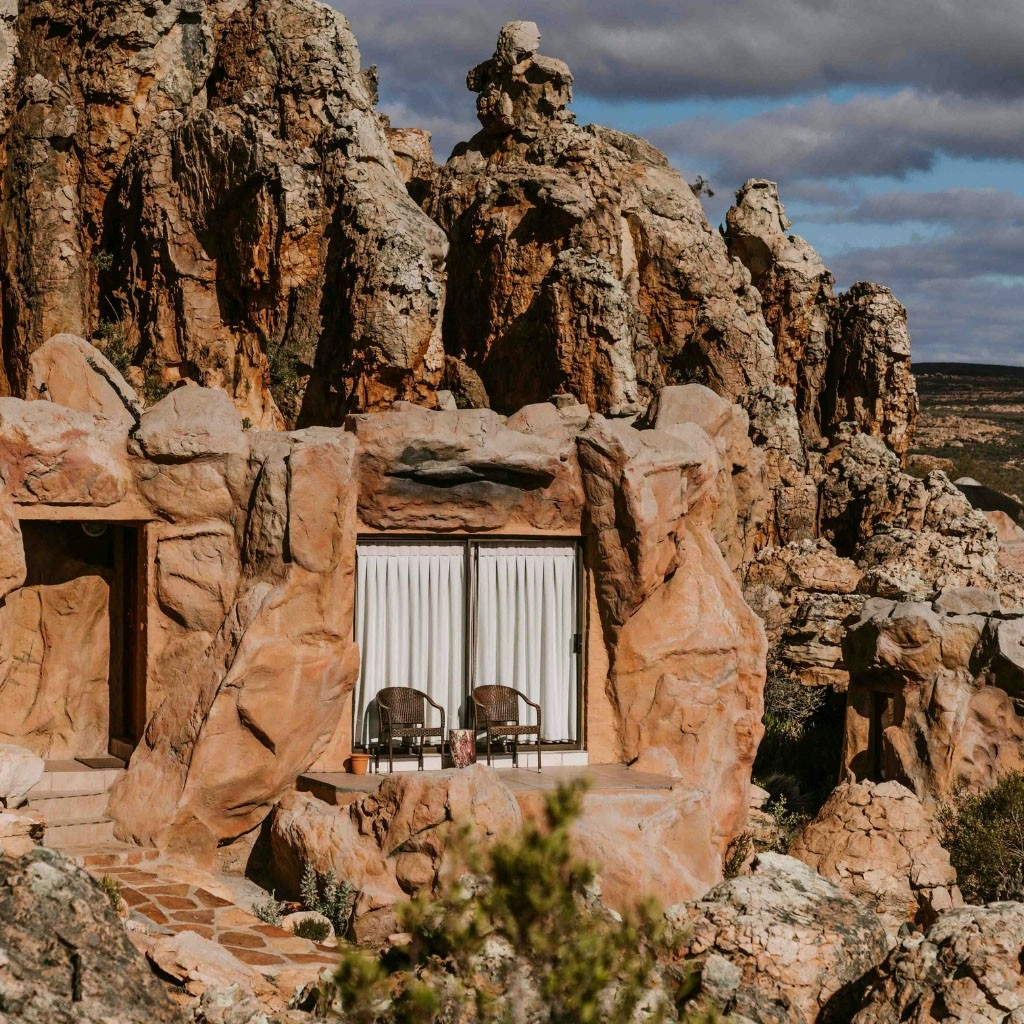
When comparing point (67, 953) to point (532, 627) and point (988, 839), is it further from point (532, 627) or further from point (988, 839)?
point (988, 839)

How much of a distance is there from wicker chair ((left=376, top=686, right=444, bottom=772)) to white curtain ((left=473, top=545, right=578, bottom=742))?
0.77m

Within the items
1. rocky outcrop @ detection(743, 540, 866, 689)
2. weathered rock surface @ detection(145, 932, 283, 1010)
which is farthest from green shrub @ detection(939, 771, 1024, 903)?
weathered rock surface @ detection(145, 932, 283, 1010)

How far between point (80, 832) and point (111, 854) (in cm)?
51

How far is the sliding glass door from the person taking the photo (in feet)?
45.7

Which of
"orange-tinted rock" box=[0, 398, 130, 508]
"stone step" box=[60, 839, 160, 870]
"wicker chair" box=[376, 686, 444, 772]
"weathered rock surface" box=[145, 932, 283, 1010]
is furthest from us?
"wicker chair" box=[376, 686, 444, 772]

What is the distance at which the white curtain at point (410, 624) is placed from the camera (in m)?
13.9

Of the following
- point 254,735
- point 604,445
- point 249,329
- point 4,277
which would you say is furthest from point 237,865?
point 4,277

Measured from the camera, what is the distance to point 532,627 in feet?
47.2

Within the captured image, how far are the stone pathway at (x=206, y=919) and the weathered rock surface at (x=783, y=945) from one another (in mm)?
2664

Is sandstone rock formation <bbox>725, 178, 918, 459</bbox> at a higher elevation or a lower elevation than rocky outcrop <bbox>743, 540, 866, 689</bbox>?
higher

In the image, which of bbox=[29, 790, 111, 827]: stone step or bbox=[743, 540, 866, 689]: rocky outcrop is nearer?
bbox=[29, 790, 111, 827]: stone step

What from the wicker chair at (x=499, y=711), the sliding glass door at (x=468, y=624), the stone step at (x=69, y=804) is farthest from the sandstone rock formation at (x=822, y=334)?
the stone step at (x=69, y=804)

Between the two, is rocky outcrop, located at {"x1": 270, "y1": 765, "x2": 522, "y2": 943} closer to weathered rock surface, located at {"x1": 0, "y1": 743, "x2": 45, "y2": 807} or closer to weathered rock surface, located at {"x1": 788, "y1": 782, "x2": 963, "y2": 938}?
weathered rock surface, located at {"x1": 0, "y1": 743, "x2": 45, "y2": 807}

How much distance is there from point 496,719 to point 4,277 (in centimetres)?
Answer: 1555
